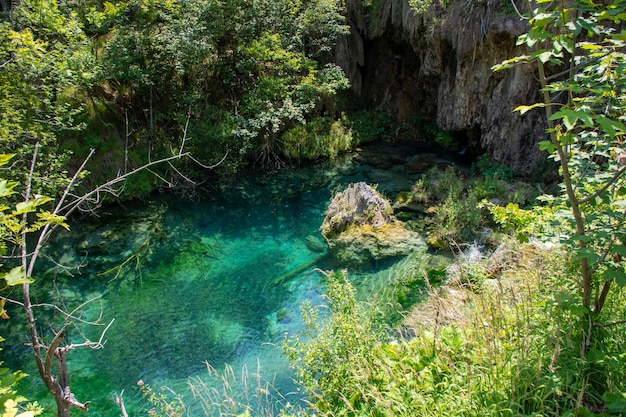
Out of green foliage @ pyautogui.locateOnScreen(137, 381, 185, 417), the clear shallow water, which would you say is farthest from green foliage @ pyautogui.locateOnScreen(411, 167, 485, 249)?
green foliage @ pyautogui.locateOnScreen(137, 381, 185, 417)

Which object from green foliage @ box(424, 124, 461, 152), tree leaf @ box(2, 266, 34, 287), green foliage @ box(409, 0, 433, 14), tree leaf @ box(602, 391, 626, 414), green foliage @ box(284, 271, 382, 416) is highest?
green foliage @ box(409, 0, 433, 14)

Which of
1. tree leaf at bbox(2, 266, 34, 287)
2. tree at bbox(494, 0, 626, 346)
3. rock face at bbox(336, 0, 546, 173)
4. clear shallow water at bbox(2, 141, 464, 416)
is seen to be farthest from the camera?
rock face at bbox(336, 0, 546, 173)

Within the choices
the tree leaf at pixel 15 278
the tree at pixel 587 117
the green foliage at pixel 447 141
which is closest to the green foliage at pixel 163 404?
the tree leaf at pixel 15 278

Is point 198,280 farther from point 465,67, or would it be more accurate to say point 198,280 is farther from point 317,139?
point 465,67

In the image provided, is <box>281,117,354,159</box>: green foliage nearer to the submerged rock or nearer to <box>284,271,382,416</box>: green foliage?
the submerged rock

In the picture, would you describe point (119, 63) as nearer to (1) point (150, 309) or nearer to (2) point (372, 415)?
(1) point (150, 309)

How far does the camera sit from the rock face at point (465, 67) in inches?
363

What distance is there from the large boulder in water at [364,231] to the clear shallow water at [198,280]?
1.32 feet

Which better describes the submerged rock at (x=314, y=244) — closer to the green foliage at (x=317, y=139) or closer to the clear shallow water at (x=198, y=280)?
the clear shallow water at (x=198, y=280)

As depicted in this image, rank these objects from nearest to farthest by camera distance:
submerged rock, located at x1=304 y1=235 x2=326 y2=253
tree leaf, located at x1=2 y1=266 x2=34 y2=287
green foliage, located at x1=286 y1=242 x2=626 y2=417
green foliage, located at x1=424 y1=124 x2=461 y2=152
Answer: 1. tree leaf, located at x1=2 y1=266 x2=34 y2=287
2. green foliage, located at x1=286 y1=242 x2=626 y2=417
3. submerged rock, located at x1=304 y1=235 x2=326 y2=253
4. green foliage, located at x1=424 y1=124 x2=461 y2=152

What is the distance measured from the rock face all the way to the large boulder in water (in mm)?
3800

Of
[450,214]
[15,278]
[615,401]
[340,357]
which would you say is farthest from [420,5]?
[15,278]

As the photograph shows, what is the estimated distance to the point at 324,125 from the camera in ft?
43.3

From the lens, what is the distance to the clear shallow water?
5.70 meters
